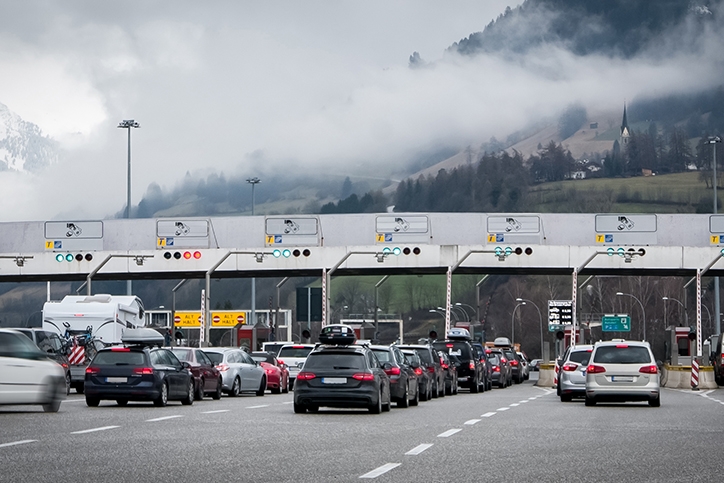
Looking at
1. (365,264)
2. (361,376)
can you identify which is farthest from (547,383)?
(361,376)

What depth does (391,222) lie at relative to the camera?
178 feet

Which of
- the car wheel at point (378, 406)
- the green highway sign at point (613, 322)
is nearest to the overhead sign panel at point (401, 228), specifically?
the car wheel at point (378, 406)

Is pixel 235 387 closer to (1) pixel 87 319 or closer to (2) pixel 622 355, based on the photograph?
(1) pixel 87 319

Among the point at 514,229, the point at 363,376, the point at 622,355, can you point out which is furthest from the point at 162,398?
the point at 514,229

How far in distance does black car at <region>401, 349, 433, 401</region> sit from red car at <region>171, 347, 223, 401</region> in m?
4.91

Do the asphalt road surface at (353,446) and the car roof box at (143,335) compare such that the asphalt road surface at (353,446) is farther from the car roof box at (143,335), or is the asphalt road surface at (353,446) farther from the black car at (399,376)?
the car roof box at (143,335)

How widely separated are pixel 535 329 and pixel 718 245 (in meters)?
102

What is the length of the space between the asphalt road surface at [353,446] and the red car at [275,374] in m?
14.5

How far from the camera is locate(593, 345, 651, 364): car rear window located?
1033 inches

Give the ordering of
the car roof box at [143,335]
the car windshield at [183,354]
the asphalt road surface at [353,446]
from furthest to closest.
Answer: the car roof box at [143,335] < the car windshield at [183,354] < the asphalt road surface at [353,446]

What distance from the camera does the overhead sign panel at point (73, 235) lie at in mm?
56031

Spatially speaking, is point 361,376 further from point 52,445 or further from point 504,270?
point 504,270

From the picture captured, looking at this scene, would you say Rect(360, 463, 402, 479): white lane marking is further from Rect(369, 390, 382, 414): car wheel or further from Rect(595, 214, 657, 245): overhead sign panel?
Rect(595, 214, 657, 245): overhead sign panel

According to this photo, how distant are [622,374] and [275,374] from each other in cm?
1449
